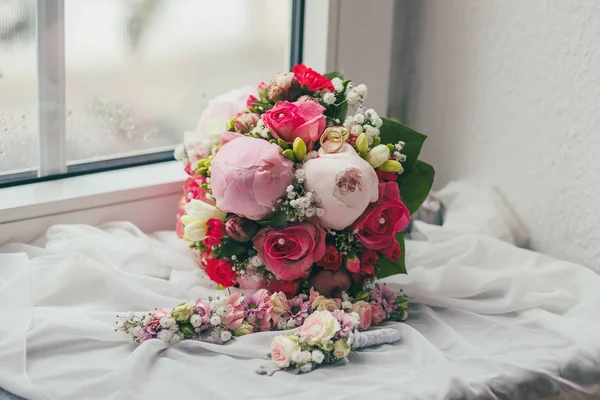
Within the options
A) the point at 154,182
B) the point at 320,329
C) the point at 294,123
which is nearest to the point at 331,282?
the point at 320,329

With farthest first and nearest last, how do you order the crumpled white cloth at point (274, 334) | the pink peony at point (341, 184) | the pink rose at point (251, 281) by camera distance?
1. the pink rose at point (251, 281)
2. the pink peony at point (341, 184)
3. the crumpled white cloth at point (274, 334)

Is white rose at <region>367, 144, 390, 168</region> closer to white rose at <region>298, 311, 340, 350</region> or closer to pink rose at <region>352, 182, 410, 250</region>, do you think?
pink rose at <region>352, 182, 410, 250</region>

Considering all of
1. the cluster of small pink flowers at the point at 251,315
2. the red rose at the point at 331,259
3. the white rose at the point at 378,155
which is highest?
the white rose at the point at 378,155

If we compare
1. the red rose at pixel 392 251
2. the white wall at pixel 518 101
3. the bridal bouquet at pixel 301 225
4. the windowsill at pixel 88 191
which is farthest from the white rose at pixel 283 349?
the white wall at pixel 518 101

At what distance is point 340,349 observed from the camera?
117cm

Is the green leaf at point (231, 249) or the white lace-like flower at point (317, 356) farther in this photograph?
the green leaf at point (231, 249)

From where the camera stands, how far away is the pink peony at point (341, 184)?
3.96 feet

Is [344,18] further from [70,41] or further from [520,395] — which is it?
[520,395]

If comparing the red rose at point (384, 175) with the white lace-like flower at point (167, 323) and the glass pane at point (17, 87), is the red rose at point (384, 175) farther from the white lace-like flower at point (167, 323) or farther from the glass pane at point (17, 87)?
the glass pane at point (17, 87)

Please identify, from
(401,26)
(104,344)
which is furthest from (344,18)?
(104,344)

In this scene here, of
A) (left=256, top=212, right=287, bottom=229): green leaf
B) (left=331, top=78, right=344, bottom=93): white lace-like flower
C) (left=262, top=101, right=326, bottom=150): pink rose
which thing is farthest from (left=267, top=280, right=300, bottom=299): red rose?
(left=331, top=78, right=344, bottom=93): white lace-like flower

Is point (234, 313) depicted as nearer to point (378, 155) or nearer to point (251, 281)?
point (251, 281)

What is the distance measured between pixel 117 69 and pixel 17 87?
0.67 ft

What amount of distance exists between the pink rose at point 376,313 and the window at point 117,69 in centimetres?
63
